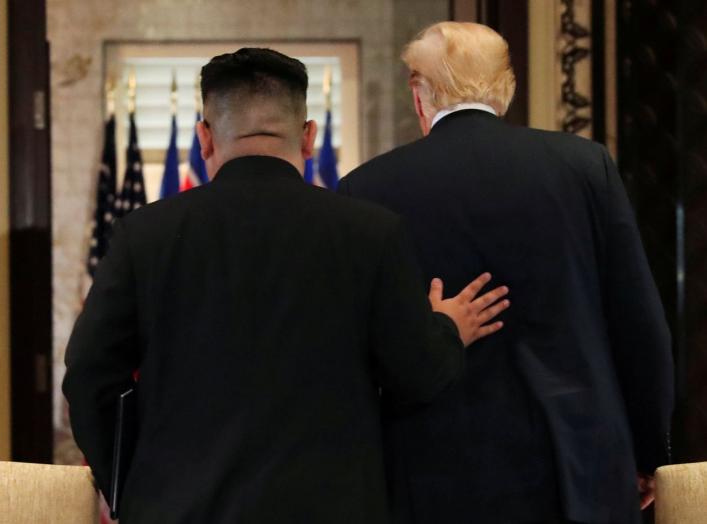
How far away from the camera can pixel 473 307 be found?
178 cm

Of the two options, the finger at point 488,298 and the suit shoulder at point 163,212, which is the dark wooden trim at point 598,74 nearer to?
the finger at point 488,298

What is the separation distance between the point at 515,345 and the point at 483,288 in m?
0.11

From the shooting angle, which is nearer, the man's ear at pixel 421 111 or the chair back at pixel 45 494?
the chair back at pixel 45 494

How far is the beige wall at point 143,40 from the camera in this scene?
18.5ft

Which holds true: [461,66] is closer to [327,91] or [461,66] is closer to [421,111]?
[421,111]

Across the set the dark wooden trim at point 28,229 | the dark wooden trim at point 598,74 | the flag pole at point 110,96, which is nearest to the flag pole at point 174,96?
the flag pole at point 110,96

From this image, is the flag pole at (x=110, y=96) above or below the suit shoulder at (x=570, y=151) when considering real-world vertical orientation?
above

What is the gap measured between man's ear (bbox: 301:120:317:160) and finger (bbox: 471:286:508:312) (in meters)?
0.36

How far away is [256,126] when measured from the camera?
1660mm

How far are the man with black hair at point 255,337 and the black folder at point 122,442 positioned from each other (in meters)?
0.03

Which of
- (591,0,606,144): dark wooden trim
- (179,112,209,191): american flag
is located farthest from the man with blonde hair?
(179,112,209,191): american flag

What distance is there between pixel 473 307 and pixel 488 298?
0.12ft

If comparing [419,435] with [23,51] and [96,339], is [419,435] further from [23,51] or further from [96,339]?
[23,51]

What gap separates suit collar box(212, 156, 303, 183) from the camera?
1.64 m
